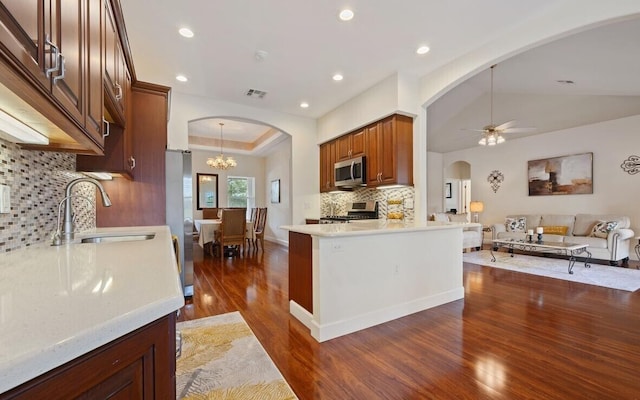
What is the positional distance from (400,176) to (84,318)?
4.04 metres

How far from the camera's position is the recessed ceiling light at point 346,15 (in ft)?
8.95

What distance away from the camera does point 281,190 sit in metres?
8.22

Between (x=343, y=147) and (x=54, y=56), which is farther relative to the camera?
(x=343, y=147)

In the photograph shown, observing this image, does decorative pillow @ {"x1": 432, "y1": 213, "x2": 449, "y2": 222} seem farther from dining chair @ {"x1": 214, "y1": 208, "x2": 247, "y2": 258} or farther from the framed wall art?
dining chair @ {"x1": 214, "y1": 208, "x2": 247, "y2": 258}

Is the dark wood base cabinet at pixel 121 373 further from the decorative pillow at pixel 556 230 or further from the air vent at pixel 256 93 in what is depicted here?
the decorative pillow at pixel 556 230

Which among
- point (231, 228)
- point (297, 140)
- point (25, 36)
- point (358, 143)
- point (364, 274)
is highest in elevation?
point (297, 140)

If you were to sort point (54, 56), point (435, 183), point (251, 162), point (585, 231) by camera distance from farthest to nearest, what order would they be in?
point (251, 162), point (435, 183), point (585, 231), point (54, 56)

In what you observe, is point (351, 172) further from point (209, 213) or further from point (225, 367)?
point (209, 213)

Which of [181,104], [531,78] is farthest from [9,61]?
[531,78]

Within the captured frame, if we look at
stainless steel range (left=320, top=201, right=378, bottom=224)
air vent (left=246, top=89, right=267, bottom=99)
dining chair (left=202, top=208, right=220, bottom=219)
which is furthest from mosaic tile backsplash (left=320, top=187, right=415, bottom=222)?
dining chair (left=202, top=208, right=220, bottom=219)

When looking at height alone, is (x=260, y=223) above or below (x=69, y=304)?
below

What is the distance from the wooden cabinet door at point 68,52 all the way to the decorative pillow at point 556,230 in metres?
7.85

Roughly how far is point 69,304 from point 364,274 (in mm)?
Answer: 2225

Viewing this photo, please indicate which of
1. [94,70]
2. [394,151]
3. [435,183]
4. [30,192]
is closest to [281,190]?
[394,151]
